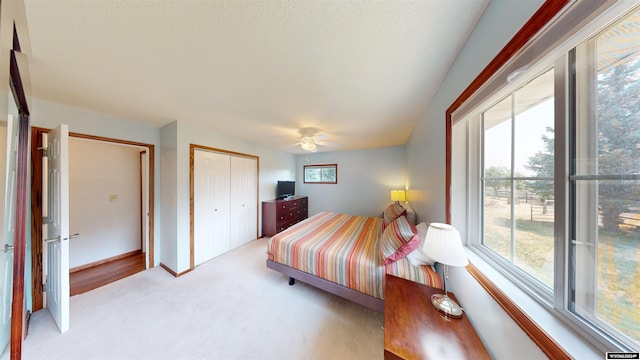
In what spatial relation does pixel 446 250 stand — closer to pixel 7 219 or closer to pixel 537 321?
pixel 537 321

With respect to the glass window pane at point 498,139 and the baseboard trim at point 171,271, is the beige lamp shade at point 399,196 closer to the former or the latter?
the glass window pane at point 498,139

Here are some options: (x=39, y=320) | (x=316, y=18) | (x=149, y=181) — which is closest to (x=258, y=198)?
(x=149, y=181)

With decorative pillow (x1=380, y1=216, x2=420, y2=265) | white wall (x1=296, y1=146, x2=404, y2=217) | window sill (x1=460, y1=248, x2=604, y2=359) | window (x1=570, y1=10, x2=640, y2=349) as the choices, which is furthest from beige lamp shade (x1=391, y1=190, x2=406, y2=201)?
window (x1=570, y1=10, x2=640, y2=349)

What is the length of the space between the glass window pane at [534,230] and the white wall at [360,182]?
345cm

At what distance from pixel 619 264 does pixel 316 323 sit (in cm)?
193

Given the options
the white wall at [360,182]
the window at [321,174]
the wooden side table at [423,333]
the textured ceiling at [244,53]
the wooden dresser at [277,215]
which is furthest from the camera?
the window at [321,174]

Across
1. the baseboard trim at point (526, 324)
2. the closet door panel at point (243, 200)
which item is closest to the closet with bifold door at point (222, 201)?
the closet door panel at point (243, 200)

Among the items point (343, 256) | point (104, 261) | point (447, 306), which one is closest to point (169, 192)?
point (104, 261)

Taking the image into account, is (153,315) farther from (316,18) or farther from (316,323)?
(316,18)

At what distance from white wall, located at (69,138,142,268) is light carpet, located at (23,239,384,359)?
1.10 m

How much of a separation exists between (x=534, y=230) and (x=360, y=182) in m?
3.82

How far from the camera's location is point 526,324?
0.67 metres

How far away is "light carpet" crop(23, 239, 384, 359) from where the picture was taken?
1474 millimetres

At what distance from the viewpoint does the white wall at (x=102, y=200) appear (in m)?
2.74
